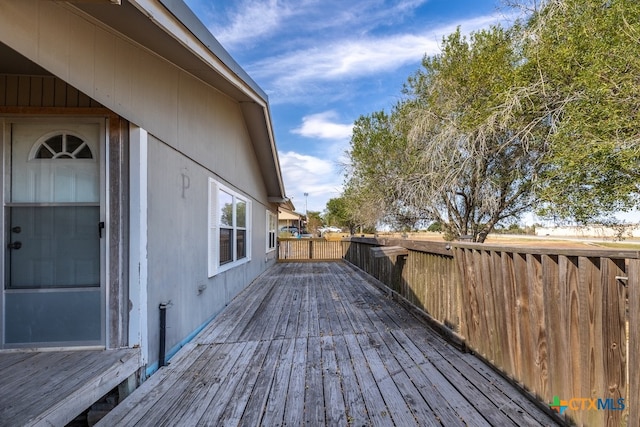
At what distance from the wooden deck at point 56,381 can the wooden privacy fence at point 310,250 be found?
10013 mm

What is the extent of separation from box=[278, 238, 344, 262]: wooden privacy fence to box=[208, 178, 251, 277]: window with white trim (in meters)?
5.98

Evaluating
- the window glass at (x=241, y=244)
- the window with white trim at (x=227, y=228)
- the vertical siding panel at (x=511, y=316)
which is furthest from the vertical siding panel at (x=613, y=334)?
the window glass at (x=241, y=244)

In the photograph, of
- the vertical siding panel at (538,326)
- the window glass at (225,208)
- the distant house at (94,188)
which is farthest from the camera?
the window glass at (225,208)

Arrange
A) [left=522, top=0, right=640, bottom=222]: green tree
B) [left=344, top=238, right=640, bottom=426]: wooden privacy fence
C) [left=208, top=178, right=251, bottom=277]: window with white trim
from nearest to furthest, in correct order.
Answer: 1. [left=344, top=238, right=640, bottom=426]: wooden privacy fence
2. [left=208, top=178, right=251, bottom=277]: window with white trim
3. [left=522, top=0, right=640, bottom=222]: green tree

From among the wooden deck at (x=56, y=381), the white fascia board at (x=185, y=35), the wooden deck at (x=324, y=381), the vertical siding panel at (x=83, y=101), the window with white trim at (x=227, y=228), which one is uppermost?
the white fascia board at (x=185, y=35)

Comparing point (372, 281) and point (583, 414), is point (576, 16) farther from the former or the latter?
point (583, 414)

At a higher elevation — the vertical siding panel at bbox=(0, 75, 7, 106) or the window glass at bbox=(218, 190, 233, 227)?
the vertical siding panel at bbox=(0, 75, 7, 106)

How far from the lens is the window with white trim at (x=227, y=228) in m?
4.43

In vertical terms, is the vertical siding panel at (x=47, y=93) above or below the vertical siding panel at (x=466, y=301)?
above

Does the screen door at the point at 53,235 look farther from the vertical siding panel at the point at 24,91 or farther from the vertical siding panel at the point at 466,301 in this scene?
the vertical siding panel at the point at 466,301

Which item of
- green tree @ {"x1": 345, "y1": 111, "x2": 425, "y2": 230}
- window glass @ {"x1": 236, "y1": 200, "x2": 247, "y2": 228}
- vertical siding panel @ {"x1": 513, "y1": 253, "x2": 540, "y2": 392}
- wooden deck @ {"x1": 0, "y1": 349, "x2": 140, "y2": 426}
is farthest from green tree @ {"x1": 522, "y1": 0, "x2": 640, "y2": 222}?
wooden deck @ {"x1": 0, "y1": 349, "x2": 140, "y2": 426}

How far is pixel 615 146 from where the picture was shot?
17.9 ft

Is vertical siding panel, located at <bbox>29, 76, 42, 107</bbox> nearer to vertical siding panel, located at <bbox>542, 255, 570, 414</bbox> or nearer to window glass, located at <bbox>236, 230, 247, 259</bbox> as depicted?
window glass, located at <bbox>236, 230, 247, 259</bbox>

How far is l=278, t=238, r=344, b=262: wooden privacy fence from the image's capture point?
12.6 m
